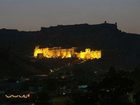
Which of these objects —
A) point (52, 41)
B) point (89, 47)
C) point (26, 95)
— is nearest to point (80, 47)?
point (89, 47)

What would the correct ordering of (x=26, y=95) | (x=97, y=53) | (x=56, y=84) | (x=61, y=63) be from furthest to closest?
(x=97, y=53) < (x=61, y=63) < (x=56, y=84) < (x=26, y=95)

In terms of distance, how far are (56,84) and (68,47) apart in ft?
226

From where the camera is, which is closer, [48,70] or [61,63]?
[48,70]

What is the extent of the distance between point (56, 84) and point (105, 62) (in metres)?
53.5

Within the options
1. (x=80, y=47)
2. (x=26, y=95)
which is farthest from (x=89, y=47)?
(x=26, y=95)

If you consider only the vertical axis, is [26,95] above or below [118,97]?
below

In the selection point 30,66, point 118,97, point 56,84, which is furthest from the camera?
point 30,66

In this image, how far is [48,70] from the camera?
92.0 meters

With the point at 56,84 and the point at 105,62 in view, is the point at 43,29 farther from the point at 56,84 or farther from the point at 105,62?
the point at 56,84

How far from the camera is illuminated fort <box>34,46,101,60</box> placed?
12075cm

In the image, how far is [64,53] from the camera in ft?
408

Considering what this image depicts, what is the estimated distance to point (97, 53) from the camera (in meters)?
122

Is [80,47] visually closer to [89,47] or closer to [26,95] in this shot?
[89,47]

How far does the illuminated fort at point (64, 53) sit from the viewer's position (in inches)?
4754
